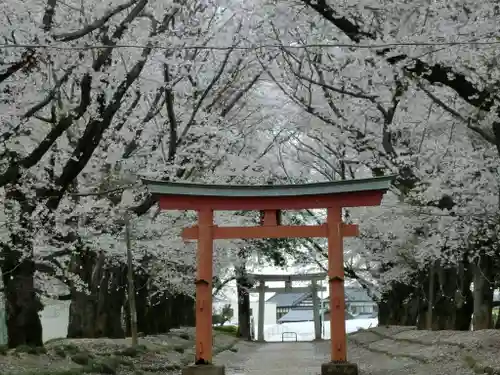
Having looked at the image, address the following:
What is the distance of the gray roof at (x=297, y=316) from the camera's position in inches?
2398

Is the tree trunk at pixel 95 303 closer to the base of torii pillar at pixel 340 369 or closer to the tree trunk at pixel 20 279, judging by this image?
the tree trunk at pixel 20 279

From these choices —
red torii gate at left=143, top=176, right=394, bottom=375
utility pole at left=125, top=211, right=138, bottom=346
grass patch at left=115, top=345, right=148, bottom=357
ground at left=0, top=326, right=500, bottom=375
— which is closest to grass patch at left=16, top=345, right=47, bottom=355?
ground at left=0, top=326, right=500, bottom=375

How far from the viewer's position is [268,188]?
39.3 feet

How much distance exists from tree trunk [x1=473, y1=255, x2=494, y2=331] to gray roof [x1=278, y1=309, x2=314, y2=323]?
44.4 m

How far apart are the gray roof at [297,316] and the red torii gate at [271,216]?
161 feet

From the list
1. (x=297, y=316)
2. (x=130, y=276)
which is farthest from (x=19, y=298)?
(x=297, y=316)

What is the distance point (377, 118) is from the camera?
622 inches

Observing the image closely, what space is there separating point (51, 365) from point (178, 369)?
4523mm

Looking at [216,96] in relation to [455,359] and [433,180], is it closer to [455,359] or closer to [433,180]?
[433,180]

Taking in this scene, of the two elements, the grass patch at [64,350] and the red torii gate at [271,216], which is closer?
the red torii gate at [271,216]

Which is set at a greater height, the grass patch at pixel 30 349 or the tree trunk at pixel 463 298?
the tree trunk at pixel 463 298

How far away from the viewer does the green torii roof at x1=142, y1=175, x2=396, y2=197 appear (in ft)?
38.1

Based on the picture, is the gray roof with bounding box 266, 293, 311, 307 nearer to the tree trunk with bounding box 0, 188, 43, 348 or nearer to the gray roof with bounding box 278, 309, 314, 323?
the gray roof with bounding box 278, 309, 314, 323

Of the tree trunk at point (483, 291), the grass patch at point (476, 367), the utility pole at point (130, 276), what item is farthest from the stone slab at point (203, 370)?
the tree trunk at point (483, 291)
